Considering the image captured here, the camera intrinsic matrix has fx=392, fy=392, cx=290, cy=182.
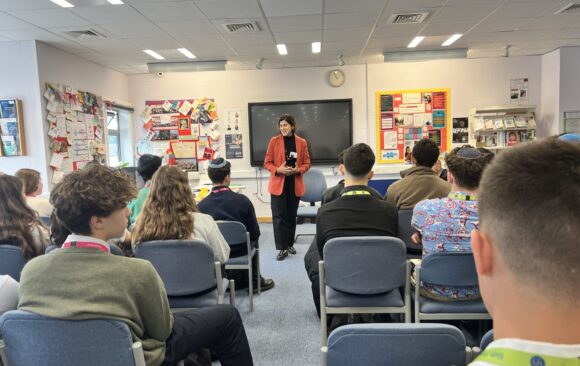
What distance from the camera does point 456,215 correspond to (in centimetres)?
196

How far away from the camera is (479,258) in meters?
0.67

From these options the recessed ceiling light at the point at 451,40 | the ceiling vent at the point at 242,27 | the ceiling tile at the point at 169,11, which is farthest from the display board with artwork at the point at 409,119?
the ceiling tile at the point at 169,11

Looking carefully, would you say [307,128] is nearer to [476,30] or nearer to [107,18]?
[476,30]

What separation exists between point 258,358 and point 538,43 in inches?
230

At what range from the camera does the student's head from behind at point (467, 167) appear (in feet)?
6.43

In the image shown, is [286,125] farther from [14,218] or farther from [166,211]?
[14,218]

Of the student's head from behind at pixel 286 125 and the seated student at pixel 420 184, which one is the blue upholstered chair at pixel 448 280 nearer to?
the seated student at pixel 420 184

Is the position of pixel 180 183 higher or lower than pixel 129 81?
lower

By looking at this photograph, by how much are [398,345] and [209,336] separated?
0.93 metres

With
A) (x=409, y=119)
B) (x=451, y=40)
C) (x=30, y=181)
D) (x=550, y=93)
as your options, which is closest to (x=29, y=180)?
(x=30, y=181)

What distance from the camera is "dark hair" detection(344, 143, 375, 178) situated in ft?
7.96

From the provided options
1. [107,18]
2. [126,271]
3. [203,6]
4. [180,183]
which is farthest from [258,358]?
[107,18]

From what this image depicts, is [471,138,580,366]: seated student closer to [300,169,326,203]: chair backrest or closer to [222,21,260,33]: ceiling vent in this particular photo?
[222,21,260,33]: ceiling vent

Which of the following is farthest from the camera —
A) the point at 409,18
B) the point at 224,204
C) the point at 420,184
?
the point at 409,18
